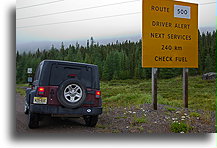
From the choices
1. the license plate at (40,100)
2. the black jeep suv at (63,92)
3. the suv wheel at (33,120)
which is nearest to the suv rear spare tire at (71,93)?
the black jeep suv at (63,92)

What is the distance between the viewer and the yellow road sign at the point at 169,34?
19.9 feet

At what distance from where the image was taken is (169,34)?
626 cm

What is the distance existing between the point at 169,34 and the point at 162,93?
4.83 feet

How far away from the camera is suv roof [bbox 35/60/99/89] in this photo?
14.8ft

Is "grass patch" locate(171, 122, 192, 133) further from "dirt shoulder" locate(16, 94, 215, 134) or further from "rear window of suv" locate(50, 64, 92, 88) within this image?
"rear window of suv" locate(50, 64, 92, 88)

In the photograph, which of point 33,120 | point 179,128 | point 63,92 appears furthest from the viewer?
point 179,128

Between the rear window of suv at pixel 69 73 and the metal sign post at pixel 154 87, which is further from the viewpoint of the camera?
the metal sign post at pixel 154 87

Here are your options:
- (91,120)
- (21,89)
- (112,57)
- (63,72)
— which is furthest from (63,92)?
(112,57)

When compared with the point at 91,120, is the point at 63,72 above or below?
above

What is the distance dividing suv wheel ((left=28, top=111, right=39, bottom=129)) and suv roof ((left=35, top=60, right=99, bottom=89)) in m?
0.60

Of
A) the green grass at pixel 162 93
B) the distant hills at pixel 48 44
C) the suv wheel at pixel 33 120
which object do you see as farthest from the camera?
the green grass at pixel 162 93

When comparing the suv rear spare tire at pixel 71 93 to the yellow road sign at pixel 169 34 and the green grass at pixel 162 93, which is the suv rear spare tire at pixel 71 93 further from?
the yellow road sign at pixel 169 34

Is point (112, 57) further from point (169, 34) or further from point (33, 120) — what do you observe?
point (33, 120)

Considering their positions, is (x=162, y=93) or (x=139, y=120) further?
(x=162, y=93)
